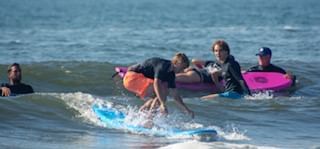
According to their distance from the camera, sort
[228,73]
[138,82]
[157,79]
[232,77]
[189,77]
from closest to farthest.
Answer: [157,79] < [138,82] < [228,73] < [232,77] < [189,77]

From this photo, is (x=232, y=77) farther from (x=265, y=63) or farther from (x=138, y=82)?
(x=138, y=82)

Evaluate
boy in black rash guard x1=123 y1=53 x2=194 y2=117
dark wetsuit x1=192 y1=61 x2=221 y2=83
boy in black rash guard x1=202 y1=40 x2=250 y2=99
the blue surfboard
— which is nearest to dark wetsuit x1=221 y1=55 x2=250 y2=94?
boy in black rash guard x1=202 y1=40 x2=250 y2=99

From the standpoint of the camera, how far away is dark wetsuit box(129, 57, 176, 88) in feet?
32.3

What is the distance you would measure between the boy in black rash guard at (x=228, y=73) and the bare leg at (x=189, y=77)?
1.34 ft

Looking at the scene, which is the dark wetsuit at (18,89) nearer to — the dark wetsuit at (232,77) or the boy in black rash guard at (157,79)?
the boy in black rash guard at (157,79)

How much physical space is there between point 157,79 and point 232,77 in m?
3.14

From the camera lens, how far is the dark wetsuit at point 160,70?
9.85 metres

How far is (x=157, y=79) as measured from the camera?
385 inches

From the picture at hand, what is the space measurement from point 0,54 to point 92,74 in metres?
6.39

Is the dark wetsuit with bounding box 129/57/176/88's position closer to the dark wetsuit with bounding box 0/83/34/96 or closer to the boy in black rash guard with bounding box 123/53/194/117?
the boy in black rash guard with bounding box 123/53/194/117

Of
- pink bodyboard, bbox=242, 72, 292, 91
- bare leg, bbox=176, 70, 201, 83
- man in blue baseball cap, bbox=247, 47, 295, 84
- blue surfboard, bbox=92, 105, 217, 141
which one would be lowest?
blue surfboard, bbox=92, 105, 217, 141

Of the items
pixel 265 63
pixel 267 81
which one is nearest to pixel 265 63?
pixel 265 63

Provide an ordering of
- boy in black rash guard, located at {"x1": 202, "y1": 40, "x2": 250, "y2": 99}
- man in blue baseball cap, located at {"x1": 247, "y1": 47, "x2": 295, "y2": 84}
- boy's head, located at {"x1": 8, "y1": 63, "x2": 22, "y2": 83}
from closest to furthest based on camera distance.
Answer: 1. boy's head, located at {"x1": 8, "y1": 63, "x2": 22, "y2": 83}
2. boy in black rash guard, located at {"x1": 202, "y1": 40, "x2": 250, "y2": 99}
3. man in blue baseball cap, located at {"x1": 247, "y1": 47, "x2": 295, "y2": 84}

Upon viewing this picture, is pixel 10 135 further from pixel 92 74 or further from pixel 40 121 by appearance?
pixel 92 74
